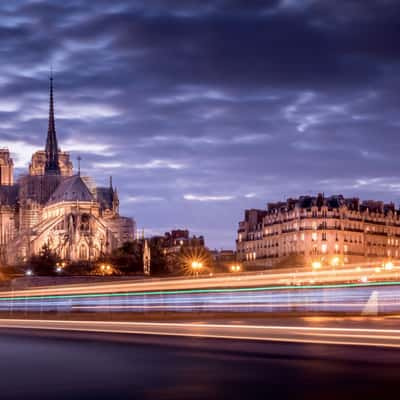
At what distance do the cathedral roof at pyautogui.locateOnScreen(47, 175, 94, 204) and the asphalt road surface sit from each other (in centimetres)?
15155

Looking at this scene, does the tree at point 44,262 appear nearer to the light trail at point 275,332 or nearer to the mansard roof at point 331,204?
the mansard roof at point 331,204

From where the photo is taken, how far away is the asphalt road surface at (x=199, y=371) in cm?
1381

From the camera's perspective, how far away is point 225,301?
47.4m

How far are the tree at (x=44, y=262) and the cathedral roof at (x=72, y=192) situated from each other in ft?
→ 56.2

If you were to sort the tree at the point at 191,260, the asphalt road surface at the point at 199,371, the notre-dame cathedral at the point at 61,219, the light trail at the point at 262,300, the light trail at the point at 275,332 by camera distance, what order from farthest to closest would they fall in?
1. the notre-dame cathedral at the point at 61,219
2. the tree at the point at 191,260
3. the light trail at the point at 262,300
4. the light trail at the point at 275,332
5. the asphalt road surface at the point at 199,371

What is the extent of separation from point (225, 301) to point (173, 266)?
114m

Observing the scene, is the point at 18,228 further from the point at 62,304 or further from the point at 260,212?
the point at 62,304

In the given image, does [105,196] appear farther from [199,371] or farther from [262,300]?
[199,371]

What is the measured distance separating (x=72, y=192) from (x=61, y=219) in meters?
8.08

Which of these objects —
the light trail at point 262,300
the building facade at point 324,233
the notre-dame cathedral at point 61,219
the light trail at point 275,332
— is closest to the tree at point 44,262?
the notre-dame cathedral at point 61,219

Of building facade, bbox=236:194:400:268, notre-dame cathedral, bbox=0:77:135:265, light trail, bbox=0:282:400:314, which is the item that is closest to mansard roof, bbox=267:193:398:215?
building facade, bbox=236:194:400:268

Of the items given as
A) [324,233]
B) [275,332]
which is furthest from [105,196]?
[275,332]

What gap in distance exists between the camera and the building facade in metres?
148

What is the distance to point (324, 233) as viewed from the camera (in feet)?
484
